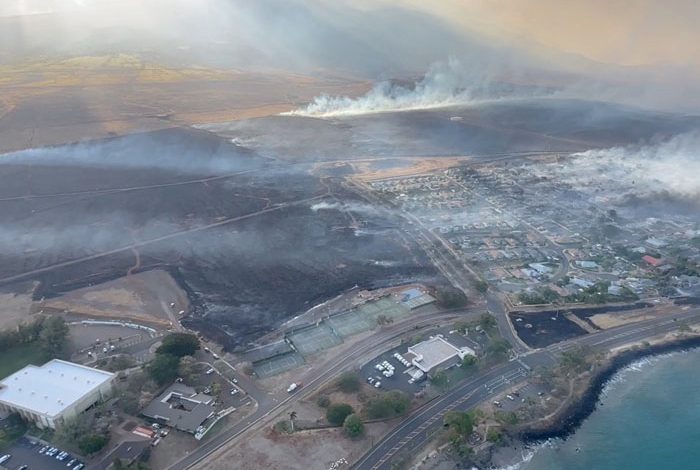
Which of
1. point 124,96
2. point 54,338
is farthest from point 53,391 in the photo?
point 124,96

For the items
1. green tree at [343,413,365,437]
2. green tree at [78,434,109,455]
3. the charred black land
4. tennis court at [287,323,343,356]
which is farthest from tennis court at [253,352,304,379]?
green tree at [78,434,109,455]

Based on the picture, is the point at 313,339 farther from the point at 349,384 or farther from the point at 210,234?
Answer: the point at 210,234

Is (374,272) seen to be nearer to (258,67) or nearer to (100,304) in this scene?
(100,304)

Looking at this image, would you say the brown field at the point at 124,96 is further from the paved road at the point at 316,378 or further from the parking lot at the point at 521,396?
the parking lot at the point at 521,396

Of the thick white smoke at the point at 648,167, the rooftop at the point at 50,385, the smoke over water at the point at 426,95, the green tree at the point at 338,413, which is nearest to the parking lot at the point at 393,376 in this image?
the green tree at the point at 338,413

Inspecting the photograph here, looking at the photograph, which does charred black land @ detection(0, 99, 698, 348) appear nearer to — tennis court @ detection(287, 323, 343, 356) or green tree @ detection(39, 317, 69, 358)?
tennis court @ detection(287, 323, 343, 356)

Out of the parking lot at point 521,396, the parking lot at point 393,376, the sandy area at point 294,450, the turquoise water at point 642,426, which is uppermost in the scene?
the parking lot at point 393,376
